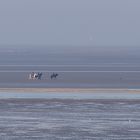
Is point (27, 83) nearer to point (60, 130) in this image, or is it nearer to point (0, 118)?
point (0, 118)

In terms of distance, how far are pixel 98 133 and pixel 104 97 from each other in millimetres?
12890

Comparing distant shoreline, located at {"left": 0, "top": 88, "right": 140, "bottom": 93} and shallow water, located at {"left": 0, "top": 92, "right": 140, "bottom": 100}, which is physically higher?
distant shoreline, located at {"left": 0, "top": 88, "right": 140, "bottom": 93}

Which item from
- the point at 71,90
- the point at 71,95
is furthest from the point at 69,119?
the point at 71,90

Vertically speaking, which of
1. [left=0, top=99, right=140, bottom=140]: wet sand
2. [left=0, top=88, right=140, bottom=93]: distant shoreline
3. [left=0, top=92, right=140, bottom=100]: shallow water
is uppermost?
[left=0, top=88, right=140, bottom=93]: distant shoreline

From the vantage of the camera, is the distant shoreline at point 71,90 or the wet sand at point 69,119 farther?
the distant shoreline at point 71,90

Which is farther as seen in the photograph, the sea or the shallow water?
the shallow water

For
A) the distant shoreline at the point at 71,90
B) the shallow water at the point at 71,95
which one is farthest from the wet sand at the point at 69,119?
→ the distant shoreline at the point at 71,90

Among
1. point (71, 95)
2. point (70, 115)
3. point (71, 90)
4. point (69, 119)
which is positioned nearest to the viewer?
point (69, 119)

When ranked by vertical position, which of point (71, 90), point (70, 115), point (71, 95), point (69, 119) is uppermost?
point (71, 90)

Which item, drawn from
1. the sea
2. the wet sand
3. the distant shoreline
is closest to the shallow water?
the sea

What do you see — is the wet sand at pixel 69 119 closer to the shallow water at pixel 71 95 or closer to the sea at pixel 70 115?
the sea at pixel 70 115

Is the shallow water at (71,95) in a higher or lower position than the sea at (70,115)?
higher

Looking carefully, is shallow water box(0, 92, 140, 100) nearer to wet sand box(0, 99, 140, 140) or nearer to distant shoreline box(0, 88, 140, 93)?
distant shoreline box(0, 88, 140, 93)

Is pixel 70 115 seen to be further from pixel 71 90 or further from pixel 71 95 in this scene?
pixel 71 90
